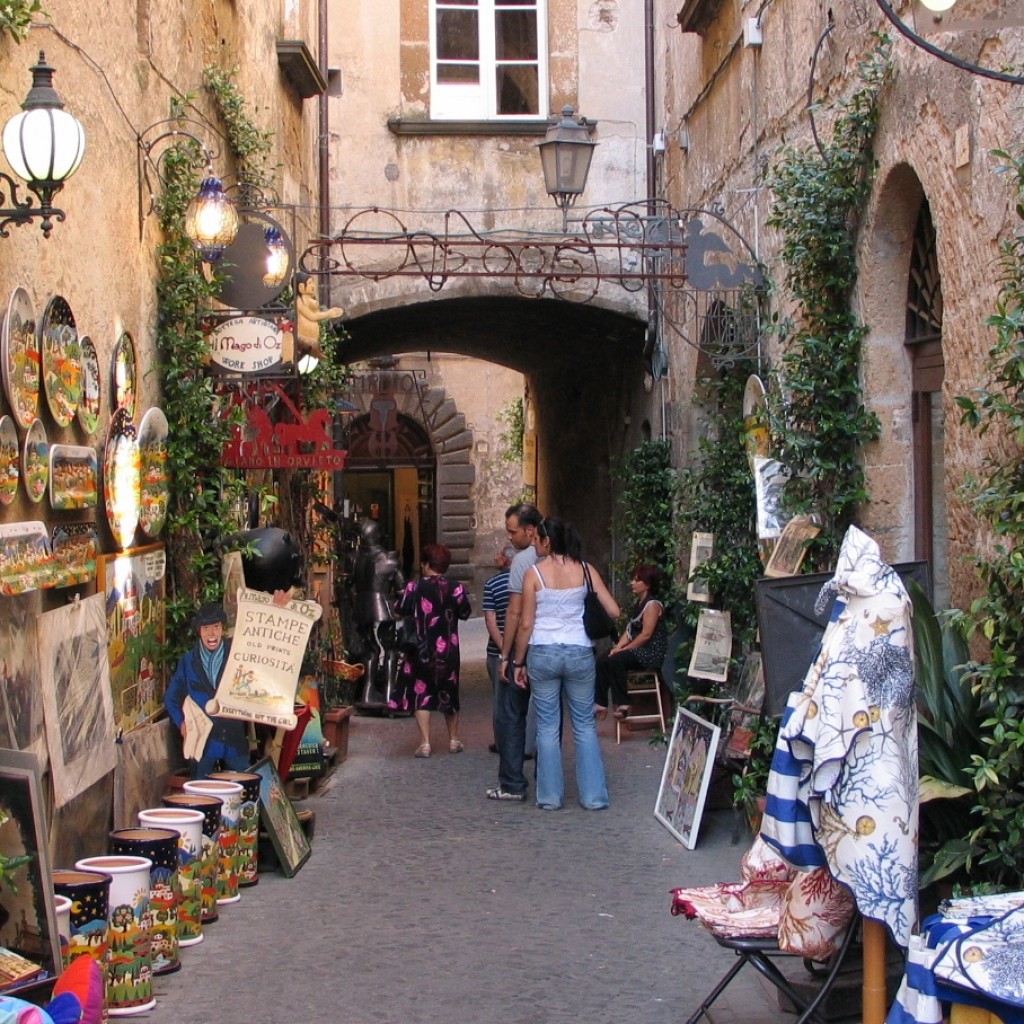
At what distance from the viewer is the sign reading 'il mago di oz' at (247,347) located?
845 cm

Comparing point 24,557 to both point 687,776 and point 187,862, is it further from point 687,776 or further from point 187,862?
point 687,776

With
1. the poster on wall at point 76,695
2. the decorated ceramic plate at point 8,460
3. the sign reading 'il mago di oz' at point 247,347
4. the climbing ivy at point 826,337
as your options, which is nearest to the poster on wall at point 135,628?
the poster on wall at point 76,695

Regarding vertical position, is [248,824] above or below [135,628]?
below

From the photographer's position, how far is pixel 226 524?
846 centimetres

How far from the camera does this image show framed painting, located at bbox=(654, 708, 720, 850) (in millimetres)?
7938

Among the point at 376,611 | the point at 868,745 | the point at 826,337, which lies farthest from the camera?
the point at 376,611

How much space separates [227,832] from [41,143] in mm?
3214

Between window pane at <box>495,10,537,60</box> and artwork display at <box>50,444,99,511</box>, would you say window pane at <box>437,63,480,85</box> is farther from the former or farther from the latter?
artwork display at <box>50,444,99,511</box>

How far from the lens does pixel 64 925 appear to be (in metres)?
5.03

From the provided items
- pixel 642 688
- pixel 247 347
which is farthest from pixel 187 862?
pixel 642 688

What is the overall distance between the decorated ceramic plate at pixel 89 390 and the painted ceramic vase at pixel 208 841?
1.63 m

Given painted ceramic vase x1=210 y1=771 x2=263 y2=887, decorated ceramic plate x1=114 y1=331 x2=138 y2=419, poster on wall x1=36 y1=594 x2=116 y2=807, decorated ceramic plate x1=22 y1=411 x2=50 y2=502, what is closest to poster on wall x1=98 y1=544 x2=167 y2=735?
poster on wall x1=36 y1=594 x2=116 y2=807

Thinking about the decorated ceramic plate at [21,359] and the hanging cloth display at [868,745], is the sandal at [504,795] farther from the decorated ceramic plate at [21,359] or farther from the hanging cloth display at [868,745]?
the hanging cloth display at [868,745]

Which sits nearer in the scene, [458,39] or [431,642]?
[431,642]
